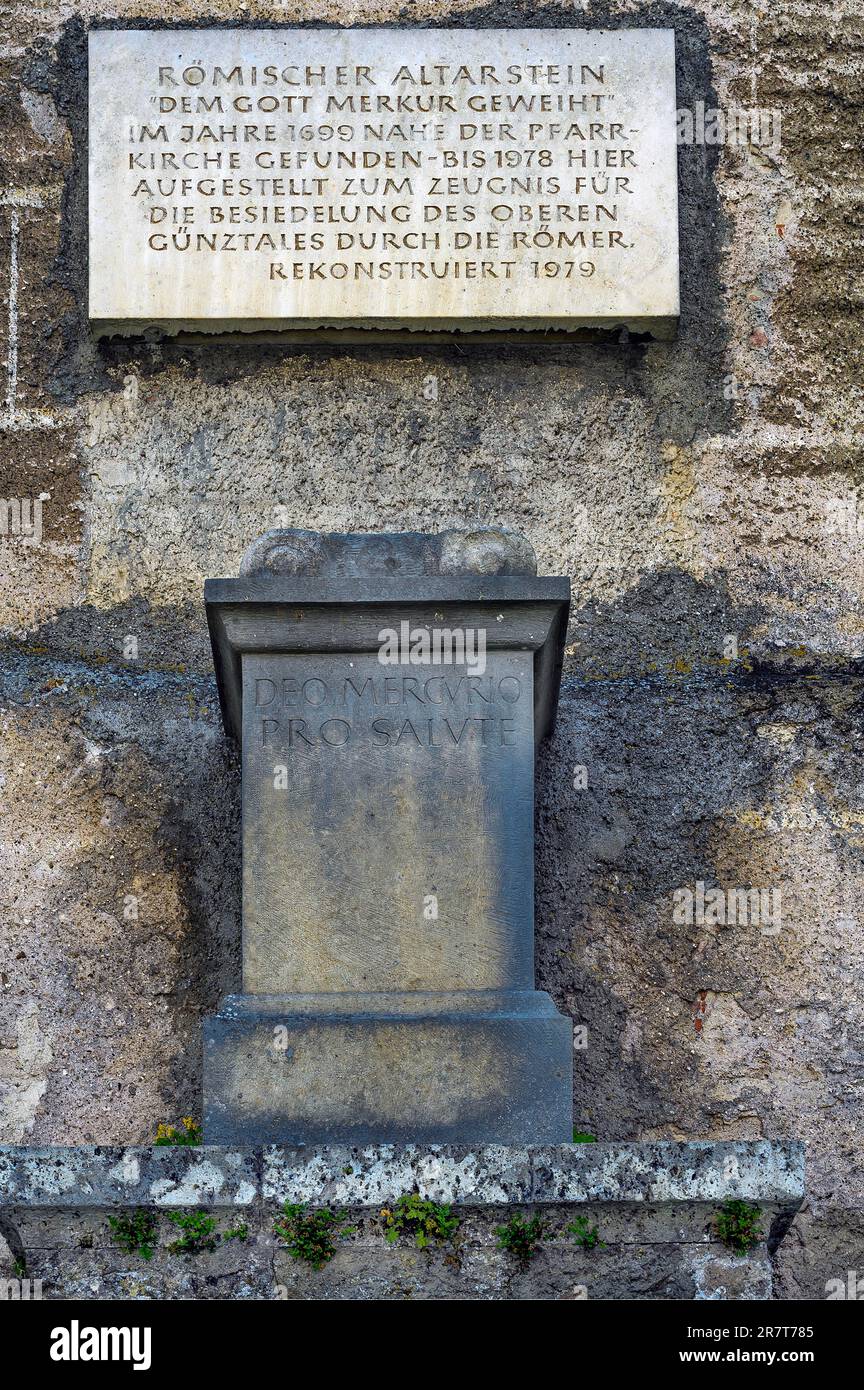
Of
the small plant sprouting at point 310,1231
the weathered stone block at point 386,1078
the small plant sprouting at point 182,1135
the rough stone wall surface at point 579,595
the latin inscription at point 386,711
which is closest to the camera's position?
the small plant sprouting at point 310,1231

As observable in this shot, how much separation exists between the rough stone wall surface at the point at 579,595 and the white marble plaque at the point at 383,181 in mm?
131

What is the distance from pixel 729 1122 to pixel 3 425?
2631 millimetres

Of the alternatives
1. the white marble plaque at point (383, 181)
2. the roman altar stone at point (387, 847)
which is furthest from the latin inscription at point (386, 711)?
the white marble plaque at point (383, 181)

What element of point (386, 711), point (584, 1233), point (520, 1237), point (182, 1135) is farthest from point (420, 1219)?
point (386, 711)

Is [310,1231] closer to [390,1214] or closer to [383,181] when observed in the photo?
[390,1214]

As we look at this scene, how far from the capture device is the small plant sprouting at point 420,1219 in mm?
4047

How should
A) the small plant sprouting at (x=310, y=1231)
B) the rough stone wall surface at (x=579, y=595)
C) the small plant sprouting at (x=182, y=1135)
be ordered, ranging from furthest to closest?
the rough stone wall surface at (x=579, y=595) < the small plant sprouting at (x=182, y=1135) < the small plant sprouting at (x=310, y=1231)

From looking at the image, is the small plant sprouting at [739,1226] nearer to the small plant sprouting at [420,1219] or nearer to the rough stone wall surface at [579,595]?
the small plant sprouting at [420,1219]

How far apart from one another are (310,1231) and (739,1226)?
2.62 feet

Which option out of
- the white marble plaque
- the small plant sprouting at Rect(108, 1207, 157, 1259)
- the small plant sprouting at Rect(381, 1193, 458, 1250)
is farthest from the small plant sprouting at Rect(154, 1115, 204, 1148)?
the white marble plaque

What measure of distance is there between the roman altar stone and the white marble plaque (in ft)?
4.88

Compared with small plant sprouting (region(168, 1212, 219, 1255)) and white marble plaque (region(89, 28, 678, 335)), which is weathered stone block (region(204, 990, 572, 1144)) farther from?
white marble plaque (region(89, 28, 678, 335))

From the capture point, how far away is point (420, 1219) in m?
4.05

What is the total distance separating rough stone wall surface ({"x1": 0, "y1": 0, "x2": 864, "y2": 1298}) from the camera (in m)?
5.26
